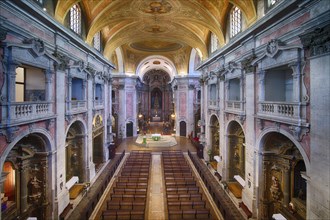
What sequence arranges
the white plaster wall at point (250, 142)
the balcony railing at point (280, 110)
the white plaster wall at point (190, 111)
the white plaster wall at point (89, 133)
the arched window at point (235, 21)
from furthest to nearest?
the white plaster wall at point (190, 111) → the white plaster wall at point (89, 133) → the arched window at point (235, 21) → the white plaster wall at point (250, 142) → the balcony railing at point (280, 110)

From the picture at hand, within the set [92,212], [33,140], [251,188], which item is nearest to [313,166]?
[251,188]

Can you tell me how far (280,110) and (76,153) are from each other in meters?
13.2

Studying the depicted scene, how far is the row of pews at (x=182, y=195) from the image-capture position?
10.2 metres

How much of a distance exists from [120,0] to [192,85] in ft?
63.4

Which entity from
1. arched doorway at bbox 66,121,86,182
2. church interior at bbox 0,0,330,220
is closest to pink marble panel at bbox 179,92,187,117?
church interior at bbox 0,0,330,220

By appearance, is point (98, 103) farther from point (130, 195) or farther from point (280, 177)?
point (280, 177)

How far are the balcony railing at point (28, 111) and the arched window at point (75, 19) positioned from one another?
577 centimetres

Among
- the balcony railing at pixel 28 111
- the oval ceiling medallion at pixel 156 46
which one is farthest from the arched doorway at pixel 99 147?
the oval ceiling medallion at pixel 156 46

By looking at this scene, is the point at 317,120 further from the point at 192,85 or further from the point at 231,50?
the point at 192,85

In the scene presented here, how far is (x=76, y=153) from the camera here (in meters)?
15.4

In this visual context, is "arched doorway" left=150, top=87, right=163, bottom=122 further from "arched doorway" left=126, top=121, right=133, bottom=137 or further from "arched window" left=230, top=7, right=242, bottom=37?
"arched window" left=230, top=7, right=242, bottom=37

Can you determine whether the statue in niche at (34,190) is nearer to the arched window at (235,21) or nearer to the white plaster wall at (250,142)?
the white plaster wall at (250,142)

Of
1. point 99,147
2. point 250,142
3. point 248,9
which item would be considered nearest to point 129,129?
point 99,147

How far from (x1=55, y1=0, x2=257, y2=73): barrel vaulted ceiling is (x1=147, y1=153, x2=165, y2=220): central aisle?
11.0 meters
